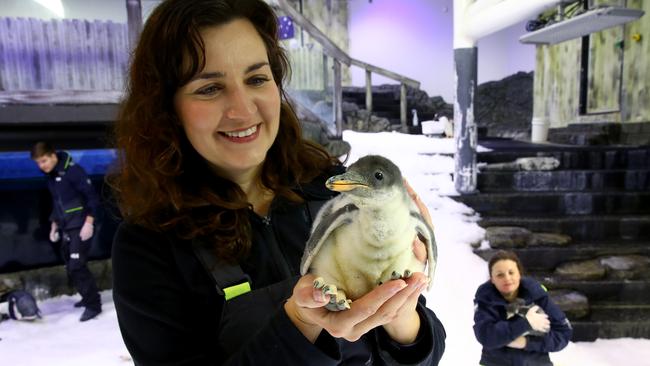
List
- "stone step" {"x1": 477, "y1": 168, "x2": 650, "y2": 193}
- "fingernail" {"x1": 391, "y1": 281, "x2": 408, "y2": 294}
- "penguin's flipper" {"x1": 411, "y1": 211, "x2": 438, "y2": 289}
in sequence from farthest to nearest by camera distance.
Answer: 1. "stone step" {"x1": 477, "y1": 168, "x2": 650, "y2": 193}
2. "penguin's flipper" {"x1": 411, "y1": 211, "x2": 438, "y2": 289}
3. "fingernail" {"x1": 391, "y1": 281, "x2": 408, "y2": 294}

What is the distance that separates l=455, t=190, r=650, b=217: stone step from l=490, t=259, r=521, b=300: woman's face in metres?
1.47

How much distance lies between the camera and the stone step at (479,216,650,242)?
311cm

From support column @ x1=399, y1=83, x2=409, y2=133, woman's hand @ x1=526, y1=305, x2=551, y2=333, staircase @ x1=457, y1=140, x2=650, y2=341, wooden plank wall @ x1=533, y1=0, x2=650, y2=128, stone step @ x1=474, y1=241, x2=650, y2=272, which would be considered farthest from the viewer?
wooden plank wall @ x1=533, y1=0, x2=650, y2=128

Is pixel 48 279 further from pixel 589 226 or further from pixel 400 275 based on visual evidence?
pixel 589 226

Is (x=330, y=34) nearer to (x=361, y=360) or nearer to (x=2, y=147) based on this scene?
(x=2, y=147)

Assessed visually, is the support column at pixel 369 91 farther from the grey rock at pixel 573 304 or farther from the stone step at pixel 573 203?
the grey rock at pixel 573 304

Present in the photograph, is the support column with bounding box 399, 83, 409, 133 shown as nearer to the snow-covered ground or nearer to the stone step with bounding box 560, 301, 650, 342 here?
the snow-covered ground

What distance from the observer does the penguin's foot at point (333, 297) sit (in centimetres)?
53

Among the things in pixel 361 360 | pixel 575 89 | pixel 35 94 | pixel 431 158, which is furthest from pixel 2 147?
pixel 575 89

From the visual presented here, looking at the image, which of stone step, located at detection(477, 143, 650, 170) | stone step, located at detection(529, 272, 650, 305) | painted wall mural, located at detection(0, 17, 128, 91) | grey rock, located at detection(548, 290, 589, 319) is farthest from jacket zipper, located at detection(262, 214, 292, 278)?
stone step, located at detection(477, 143, 650, 170)

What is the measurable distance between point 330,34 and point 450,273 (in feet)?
6.75

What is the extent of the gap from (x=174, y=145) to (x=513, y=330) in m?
1.54

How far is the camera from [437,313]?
86.4 inches

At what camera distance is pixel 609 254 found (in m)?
2.92
